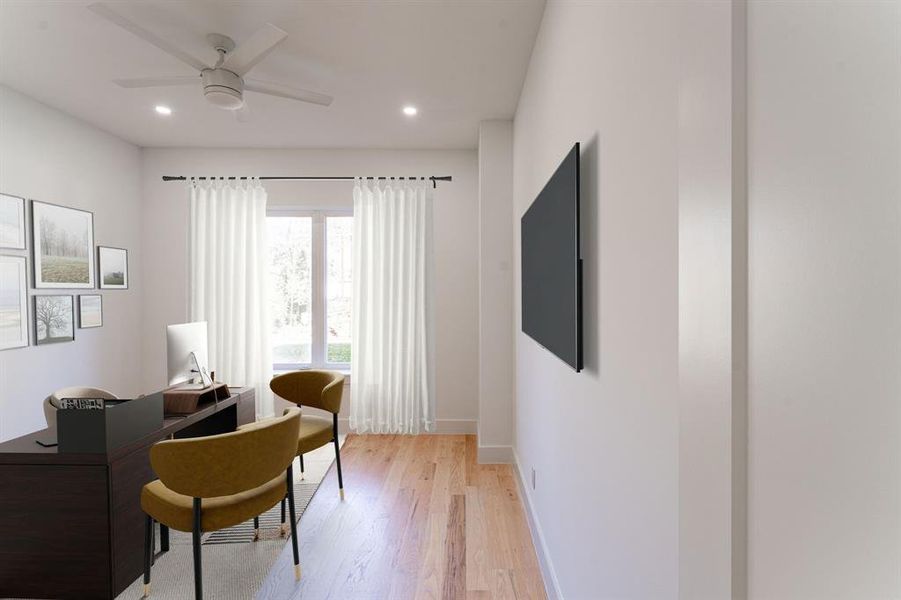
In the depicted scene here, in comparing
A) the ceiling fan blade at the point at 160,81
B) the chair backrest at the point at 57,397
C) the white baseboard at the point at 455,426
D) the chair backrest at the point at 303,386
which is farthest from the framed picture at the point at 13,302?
the white baseboard at the point at 455,426

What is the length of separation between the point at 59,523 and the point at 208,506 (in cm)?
73

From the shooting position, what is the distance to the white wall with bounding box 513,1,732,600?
624mm

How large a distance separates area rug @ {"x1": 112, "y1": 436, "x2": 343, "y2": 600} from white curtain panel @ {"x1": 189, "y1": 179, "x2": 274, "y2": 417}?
176cm

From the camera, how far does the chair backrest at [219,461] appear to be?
1.75 metres

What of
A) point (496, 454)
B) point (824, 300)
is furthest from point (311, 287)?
point (824, 300)


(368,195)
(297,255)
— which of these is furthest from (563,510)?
(297,255)

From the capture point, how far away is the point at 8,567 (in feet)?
6.61

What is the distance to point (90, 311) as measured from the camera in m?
3.76

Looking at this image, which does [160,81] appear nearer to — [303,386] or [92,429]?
[92,429]

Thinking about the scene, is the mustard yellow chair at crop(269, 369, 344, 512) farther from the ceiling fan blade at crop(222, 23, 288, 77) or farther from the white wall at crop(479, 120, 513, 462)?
the ceiling fan blade at crop(222, 23, 288, 77)

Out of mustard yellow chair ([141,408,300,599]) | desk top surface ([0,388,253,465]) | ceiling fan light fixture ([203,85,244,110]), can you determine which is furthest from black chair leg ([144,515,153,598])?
ceiling fan light fixture ([203,85,244,110])

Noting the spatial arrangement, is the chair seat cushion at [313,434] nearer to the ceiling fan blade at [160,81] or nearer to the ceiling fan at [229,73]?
the ceiling fan at [229,73]

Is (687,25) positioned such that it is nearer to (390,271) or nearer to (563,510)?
(563,510)

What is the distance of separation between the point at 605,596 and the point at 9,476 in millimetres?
2471
